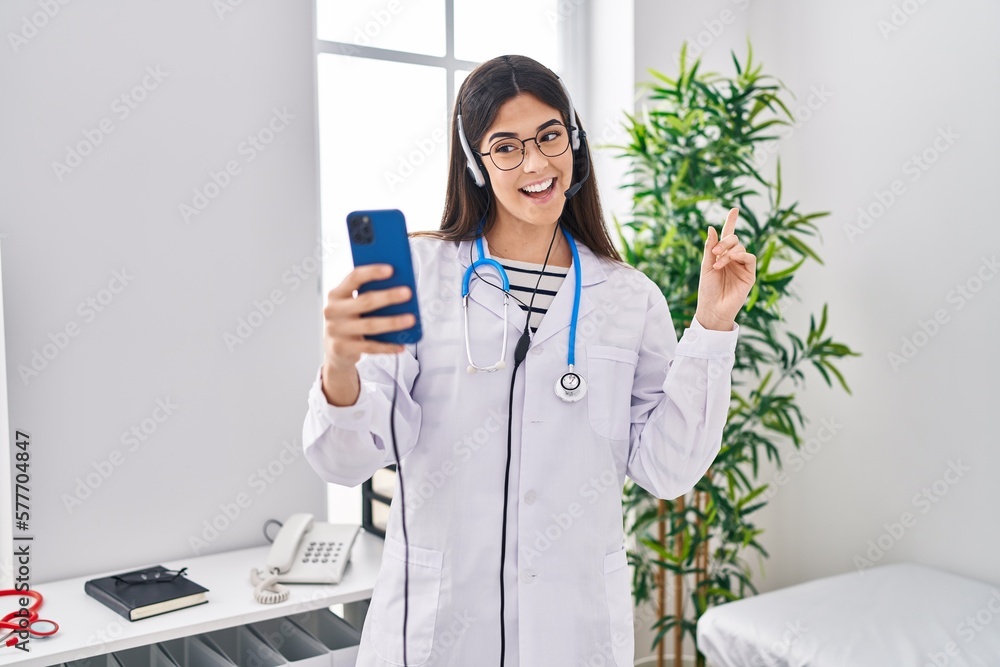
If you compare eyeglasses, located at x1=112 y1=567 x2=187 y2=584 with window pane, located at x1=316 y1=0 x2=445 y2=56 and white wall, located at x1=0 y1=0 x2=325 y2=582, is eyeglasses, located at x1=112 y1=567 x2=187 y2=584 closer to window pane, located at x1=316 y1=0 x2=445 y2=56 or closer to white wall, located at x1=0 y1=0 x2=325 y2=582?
white wall, located at x1=0 y1=0 x2=325 y2=582

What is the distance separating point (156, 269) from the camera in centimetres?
194

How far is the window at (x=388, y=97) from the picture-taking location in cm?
230

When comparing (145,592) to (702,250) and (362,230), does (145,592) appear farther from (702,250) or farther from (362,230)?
(702,250)

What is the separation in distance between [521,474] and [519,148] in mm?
500

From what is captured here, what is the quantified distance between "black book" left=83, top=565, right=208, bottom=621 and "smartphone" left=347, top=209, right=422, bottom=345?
1029 millimetres

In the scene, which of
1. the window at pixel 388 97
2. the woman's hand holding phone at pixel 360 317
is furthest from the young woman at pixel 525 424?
the window at pixel 388 97

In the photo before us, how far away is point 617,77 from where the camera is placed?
2691 mm

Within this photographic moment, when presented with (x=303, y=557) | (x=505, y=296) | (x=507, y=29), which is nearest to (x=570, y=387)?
(x=505, y=296)

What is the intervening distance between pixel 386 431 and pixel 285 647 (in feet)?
3.39

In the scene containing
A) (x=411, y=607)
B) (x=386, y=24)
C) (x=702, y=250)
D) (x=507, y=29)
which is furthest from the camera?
(x=507, y=29)

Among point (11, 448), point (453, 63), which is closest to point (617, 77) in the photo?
point (453, 63)

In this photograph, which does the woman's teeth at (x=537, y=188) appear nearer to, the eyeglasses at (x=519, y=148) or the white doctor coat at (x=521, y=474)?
Answer: the eyeglasses at (x=519, y=148)

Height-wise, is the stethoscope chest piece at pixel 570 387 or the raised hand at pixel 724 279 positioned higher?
the raised hand at pixel 724 279

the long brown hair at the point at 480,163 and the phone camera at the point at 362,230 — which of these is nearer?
the phone camera at the point at 362,230
